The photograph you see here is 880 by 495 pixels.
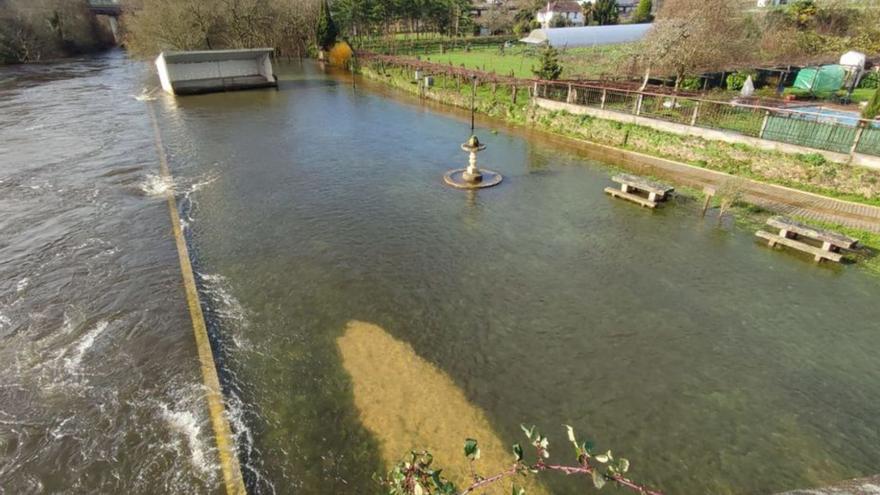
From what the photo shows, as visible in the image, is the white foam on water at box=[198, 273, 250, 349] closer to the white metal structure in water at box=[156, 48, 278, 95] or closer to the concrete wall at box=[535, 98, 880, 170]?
the concrete wall at box=[535, 98, 880, 170]

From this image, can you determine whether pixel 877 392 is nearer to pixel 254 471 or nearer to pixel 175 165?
pixel 254 471

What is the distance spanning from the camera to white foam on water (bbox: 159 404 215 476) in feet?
22.4

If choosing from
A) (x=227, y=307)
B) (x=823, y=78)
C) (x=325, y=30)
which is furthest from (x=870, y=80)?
(x=325, y=30)

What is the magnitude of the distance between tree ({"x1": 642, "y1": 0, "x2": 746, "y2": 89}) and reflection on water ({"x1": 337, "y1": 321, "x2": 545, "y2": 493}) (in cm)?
2356

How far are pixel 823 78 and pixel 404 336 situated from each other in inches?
1403

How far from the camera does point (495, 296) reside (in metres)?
11.0

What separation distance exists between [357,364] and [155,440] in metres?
3.48

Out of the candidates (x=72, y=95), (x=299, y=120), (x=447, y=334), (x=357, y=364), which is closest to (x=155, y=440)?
(x=357, y=364)

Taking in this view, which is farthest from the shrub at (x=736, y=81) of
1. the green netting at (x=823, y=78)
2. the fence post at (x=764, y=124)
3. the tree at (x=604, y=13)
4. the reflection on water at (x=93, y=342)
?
the tree at (x=604, y=13)

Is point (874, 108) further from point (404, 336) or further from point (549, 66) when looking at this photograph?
point (404, 336)

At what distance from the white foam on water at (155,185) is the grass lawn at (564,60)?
24750mm

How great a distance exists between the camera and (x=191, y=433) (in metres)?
7.30

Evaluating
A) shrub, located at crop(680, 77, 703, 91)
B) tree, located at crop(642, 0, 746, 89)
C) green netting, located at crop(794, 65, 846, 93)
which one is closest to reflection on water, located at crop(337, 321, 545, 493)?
tree, located at crop(642, 0, 746, 89)

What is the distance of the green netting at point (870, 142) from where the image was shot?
50.6 feet
